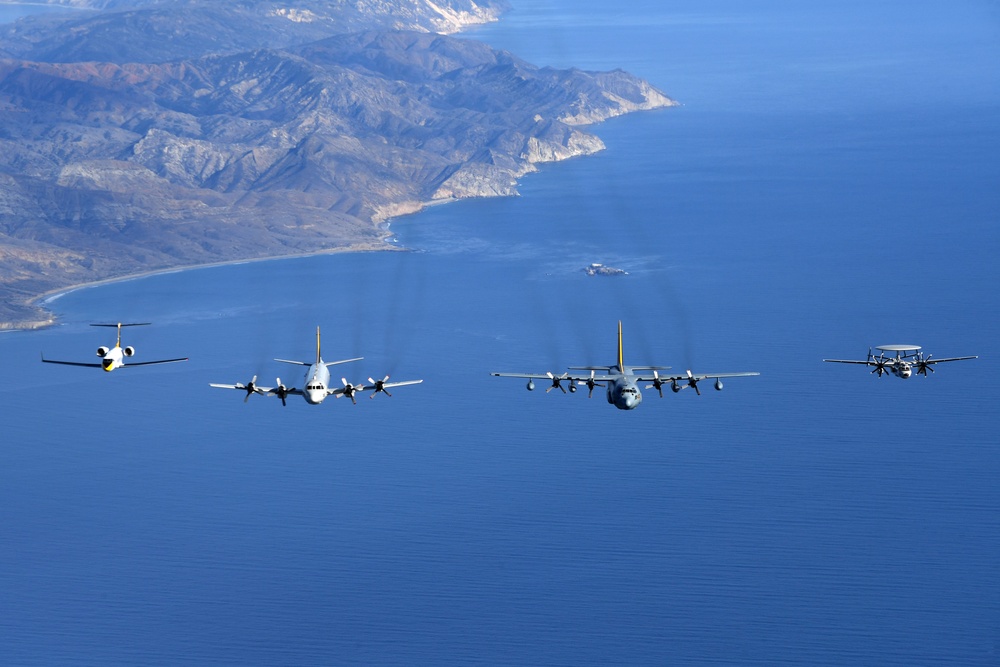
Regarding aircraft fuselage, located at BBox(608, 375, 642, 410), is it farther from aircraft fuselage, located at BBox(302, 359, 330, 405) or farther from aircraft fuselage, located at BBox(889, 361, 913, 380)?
aircraft fuselage, located at BBox(889, 361, 913, 380)

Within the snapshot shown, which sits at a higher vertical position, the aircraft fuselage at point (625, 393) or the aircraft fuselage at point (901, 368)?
the aircraft fuselage at point (901, 368)

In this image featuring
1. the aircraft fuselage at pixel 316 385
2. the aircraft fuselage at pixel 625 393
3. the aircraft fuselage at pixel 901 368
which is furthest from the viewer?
the aircraft fuselage at pixel 901 368

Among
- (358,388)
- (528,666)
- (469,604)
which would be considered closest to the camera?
(358,388)

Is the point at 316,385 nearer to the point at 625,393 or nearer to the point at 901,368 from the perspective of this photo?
the point at 625,393

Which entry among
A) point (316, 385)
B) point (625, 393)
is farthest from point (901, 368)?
point (316, 385)

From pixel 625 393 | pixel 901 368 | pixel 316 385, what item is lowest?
pixel 625 393

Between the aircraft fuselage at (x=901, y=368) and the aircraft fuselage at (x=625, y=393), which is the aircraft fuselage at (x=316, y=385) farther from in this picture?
the aircraft fuselage at (x=901, y=368)

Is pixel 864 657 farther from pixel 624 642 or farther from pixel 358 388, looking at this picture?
pixel 358 388

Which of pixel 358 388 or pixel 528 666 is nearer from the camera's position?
pixel 358 388

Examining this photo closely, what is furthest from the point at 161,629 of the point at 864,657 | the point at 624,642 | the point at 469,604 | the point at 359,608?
the point at 864,657

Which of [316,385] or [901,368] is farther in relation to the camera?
[901,368]

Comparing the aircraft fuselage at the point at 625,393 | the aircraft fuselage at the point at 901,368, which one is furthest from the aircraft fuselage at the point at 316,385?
the aircraft fuselage at the point at 901,368
